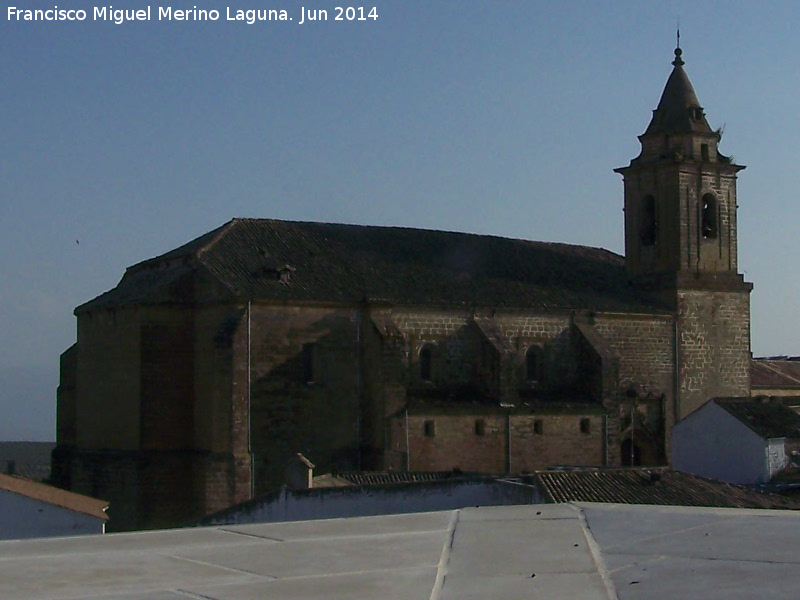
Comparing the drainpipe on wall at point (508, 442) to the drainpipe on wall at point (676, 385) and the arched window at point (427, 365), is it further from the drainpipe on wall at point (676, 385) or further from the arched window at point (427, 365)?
the drainpipe on wall at point (676, 385)

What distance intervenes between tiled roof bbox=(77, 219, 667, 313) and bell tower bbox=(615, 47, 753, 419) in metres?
1.26

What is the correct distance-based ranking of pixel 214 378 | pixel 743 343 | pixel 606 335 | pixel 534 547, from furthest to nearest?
pixel 743 343, pixel 606 335, pixel 214 378, pixel 534 547

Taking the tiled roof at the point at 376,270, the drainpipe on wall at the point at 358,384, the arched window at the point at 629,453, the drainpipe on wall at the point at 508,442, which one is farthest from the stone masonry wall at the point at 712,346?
the drainpipe on wall at the point at 358,384

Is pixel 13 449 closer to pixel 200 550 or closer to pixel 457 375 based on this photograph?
pixel 457 375

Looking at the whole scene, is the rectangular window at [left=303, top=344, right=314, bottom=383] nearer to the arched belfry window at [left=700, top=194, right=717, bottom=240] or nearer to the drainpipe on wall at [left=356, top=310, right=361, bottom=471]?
the drainpipe on wall at [left=356, top=310, right=361, bottom=471]

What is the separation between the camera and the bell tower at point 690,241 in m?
42.3

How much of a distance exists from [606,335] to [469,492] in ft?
70.2

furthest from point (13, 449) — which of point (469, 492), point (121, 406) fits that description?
point (469, 492)

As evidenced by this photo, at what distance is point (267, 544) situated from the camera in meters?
6.95

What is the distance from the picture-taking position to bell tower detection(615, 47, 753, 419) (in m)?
42.3

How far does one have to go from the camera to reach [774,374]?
52.6m

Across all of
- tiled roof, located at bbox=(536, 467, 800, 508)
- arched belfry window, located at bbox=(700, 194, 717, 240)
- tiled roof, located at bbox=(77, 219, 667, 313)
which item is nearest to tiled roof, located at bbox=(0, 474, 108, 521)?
tiled roof, located at bbox=(536, 467, 800, 508)

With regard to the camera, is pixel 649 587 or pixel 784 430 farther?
pixel 784 430

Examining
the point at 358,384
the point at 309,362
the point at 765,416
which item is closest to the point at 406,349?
the point at 358,384
